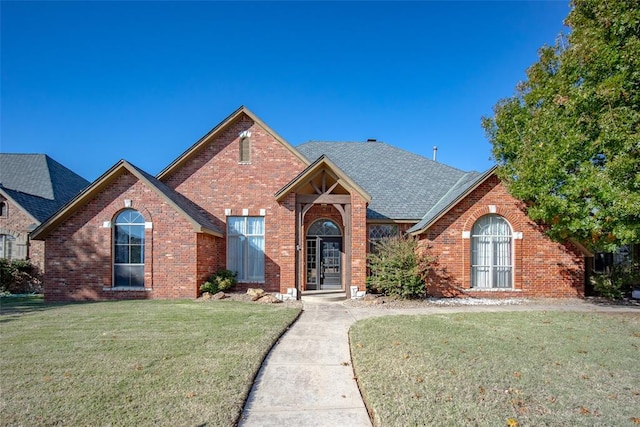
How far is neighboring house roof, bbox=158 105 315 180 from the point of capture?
16.1m

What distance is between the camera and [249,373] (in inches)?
226

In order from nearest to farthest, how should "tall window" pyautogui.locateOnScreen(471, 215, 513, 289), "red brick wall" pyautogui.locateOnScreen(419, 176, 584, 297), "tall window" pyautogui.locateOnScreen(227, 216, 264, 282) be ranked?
"red brick wall" pyautogui.locateOnScreen(419, 176, 584, 297), "tall window" pyautogui.locateOnScreen(471, 215, 513, 289), "tall window" pyautogui.locateOnScreen(227, 216, 264, 282)

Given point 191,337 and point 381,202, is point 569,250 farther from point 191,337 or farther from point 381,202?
point 191,337

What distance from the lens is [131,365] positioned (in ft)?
19.7

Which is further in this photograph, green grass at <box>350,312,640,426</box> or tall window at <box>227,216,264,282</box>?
tall window at <box>227,216,264,282</box>

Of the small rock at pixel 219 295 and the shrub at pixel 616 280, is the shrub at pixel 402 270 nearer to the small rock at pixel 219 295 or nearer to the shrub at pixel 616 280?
the small rock at pixel 219 295

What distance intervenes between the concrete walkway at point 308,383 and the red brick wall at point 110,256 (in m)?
5.94

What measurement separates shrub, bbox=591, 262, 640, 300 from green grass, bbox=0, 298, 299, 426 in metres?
12.2

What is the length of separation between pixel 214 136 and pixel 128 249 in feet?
19.2

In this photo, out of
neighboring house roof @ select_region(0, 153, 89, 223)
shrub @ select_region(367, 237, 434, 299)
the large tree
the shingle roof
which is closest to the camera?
the large tree

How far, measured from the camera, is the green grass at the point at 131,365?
4457 mm

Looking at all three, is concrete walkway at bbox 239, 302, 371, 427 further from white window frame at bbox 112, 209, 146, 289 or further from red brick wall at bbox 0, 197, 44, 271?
red brick wall at bbox 0, 197, 44, 271

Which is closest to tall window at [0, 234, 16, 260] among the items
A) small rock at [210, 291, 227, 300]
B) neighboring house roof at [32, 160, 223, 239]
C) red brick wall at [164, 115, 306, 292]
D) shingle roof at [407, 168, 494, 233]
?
neighboring house roof at [32, 160, 223, 239]

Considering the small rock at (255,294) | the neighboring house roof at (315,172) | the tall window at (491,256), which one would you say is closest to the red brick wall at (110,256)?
the small rock at (255,294)
